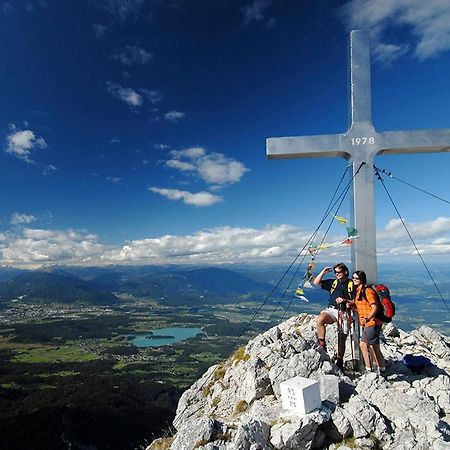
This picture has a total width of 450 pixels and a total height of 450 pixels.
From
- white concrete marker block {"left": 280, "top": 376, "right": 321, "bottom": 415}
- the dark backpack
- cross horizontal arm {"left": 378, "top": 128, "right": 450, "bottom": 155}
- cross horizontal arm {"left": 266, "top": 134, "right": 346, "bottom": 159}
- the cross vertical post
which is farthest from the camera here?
cross horizontal arm {"left": 266, "top": 134, "right": 346, "bottom": 159}

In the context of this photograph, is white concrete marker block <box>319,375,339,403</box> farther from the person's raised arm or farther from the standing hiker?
the person's raised arm

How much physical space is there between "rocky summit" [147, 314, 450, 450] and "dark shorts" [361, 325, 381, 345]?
66 cm

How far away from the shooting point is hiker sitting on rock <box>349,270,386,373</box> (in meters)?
7.40

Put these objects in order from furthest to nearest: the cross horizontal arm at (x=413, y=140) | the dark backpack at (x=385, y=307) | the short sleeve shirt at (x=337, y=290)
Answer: the cross horizontal arm at (x=413, y=140), the short sleeve shirt at (x=337, y=290), the dark backpack at (x=385, y=307)

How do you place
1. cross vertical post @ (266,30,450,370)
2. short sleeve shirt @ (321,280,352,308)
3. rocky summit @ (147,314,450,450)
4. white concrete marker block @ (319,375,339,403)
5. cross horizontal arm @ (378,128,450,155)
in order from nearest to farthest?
rocky summit @ (147,314,450,450) → white concrete marker block @ (319,375,339,403) → short sleeve shirt @ (321,280,352,308) → cross vertical post @ (266,30,450,370) → cross horizontal arm @ (378,128,450,155)

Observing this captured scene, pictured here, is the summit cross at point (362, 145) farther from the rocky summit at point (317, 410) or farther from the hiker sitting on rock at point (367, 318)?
the rocky summit at point (317, 410)

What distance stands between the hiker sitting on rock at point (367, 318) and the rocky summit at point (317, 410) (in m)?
0.48

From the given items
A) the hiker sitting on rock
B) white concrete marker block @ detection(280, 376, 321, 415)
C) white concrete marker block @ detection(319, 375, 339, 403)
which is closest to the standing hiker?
the hiker sitting on rock

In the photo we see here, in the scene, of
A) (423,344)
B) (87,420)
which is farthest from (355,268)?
(87,420)

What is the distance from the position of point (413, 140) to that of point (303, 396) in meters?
6.36

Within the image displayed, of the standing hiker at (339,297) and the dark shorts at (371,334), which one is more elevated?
the standing hiker at (339,297)

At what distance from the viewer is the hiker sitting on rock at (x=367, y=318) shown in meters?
7.40

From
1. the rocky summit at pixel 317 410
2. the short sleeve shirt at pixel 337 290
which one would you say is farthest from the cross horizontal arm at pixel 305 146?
the rocky summit at pixel 317 410

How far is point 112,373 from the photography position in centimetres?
12925
